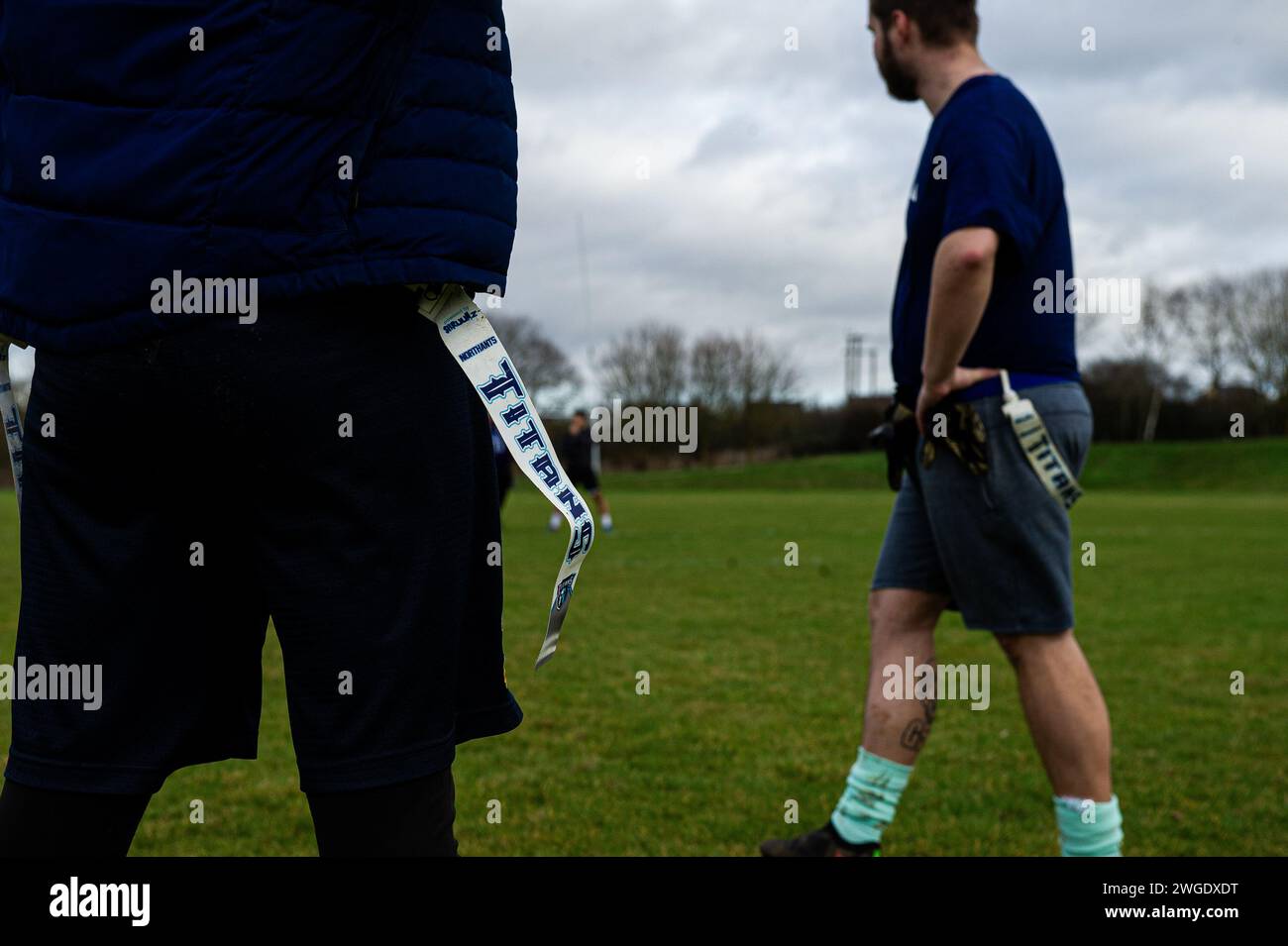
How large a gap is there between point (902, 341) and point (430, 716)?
6.16 ft

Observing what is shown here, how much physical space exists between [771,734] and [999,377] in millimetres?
2334

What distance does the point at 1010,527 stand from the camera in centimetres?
269

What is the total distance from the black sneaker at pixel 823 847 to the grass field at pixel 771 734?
0.75 feet

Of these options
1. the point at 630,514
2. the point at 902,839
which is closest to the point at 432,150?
the point at 902,839

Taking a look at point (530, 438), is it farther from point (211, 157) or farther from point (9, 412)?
point (9, 412)

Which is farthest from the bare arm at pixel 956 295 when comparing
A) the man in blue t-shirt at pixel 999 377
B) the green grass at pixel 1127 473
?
the green grass at pixel 1127 473

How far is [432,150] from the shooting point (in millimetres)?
1448

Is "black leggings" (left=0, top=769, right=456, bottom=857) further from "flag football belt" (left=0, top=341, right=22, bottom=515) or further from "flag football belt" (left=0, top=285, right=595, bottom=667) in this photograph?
"flag football belt" (left=0, top=341, right=22, bottom=515)

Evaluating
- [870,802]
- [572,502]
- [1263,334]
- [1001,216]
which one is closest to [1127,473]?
[1263,334]

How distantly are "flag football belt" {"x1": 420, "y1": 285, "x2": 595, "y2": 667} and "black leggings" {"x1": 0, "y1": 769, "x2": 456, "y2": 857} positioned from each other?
0.30m

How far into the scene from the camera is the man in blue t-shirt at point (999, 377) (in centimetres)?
260

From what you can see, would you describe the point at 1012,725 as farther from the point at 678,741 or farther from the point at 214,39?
the point at 214,39

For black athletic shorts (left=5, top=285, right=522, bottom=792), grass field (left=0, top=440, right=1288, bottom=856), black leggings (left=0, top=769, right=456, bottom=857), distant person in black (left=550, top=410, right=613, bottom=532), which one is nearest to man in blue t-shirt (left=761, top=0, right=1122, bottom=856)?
grass field (left=0, top=440, right=1288, bottom=856)
